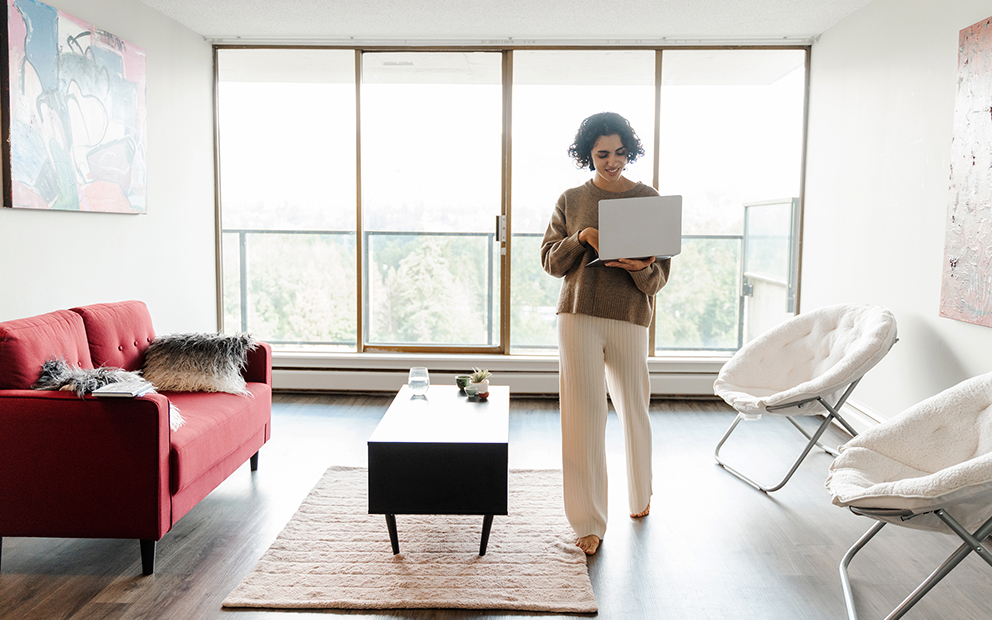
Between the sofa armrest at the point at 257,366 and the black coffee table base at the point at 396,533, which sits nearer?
the black coffee table base at the point at 396,533

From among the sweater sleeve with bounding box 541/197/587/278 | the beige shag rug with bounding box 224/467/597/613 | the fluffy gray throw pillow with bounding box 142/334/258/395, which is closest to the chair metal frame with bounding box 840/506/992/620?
the beige shag rug with bounding box 224/467/597/613

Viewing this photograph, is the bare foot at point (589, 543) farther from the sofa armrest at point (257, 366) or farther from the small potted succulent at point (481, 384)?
the sofa armrest at point (257, 366)

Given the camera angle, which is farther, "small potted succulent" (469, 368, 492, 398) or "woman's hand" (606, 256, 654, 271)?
"small potted succulent" (469, 368, 492, 398)

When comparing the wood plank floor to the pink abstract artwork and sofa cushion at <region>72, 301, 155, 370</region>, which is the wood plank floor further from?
the pink abstract artwork

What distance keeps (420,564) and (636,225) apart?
1359mm

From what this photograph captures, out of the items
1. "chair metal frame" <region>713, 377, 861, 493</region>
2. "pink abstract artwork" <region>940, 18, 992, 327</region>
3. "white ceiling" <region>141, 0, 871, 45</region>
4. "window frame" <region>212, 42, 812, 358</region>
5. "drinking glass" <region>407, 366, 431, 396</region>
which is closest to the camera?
"pink abstract artwork" <region>940, 18, 992, 327</region>

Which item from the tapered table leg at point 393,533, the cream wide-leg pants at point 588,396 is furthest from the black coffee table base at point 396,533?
the cream wide-leg pants at point 588,396

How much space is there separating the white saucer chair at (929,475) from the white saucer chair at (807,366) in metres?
0.67

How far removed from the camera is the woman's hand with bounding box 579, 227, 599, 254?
7.80 feet

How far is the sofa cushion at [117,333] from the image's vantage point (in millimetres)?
2824

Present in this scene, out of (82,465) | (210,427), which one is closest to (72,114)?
(210,427)

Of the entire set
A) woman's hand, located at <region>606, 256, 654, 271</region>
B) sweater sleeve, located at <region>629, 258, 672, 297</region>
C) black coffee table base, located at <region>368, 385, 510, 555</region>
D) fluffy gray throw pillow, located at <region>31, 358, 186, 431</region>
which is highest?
woman's hand, located at <region>606, 256, 654, 271</region>

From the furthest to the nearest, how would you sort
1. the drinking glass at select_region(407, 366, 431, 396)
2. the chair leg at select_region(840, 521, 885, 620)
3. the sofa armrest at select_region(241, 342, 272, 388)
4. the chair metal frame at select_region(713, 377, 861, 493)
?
the sofa armrest at select_region(241, 342, 272, 388) → the drinking glass at select_region(407, 366, 431, 396) → the chair metal frame at select_region(713, 377, 861, 493) → the chair leg at select_region(840, 521, 885, 620)

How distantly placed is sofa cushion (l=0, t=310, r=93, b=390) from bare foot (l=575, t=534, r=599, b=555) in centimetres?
198
